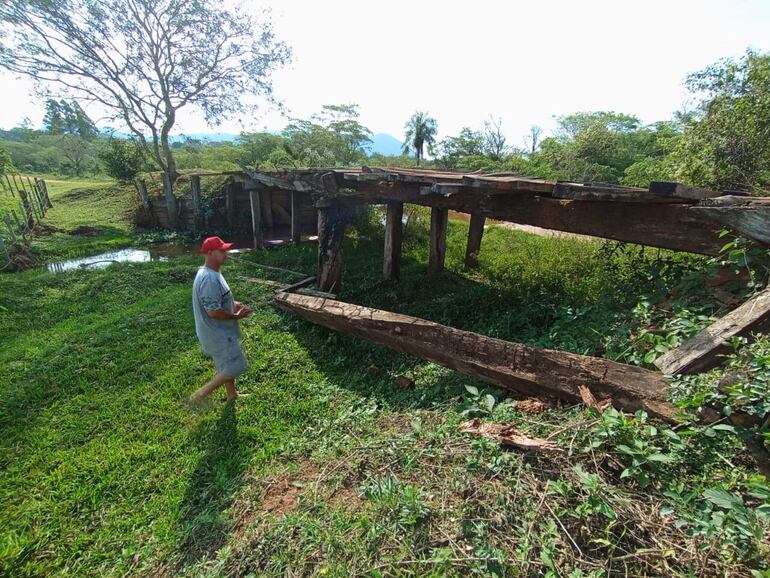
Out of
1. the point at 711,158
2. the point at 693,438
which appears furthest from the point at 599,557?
the point at 711,158

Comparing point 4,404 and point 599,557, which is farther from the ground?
point 599,557

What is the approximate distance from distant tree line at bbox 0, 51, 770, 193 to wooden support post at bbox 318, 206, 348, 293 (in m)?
9.94

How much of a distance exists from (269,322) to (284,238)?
302 inches

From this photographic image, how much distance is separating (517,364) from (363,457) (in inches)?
59.9

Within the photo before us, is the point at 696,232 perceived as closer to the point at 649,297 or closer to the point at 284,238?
the point at 649,297

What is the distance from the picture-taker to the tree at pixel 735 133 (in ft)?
29.0

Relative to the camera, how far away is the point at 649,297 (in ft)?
13.1

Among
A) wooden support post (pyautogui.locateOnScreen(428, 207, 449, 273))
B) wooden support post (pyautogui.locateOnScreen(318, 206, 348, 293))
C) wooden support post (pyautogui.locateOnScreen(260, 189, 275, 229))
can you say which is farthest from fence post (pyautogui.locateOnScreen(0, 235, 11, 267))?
wooden support post (pyautogui.locateOnScreen(428, 207, 449, 273))

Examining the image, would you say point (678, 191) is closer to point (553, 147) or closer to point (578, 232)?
point (578, 232)

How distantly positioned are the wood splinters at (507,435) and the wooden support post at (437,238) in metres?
5.79

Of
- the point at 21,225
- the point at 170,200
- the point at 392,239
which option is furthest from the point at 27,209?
the point at 392,239

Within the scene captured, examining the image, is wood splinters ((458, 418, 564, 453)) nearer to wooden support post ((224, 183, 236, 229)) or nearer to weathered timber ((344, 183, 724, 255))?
weathered timber ((344, 183, 724, 255))

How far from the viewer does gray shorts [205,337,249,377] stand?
394cm

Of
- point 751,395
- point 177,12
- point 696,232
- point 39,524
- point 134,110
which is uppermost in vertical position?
point 177,12
